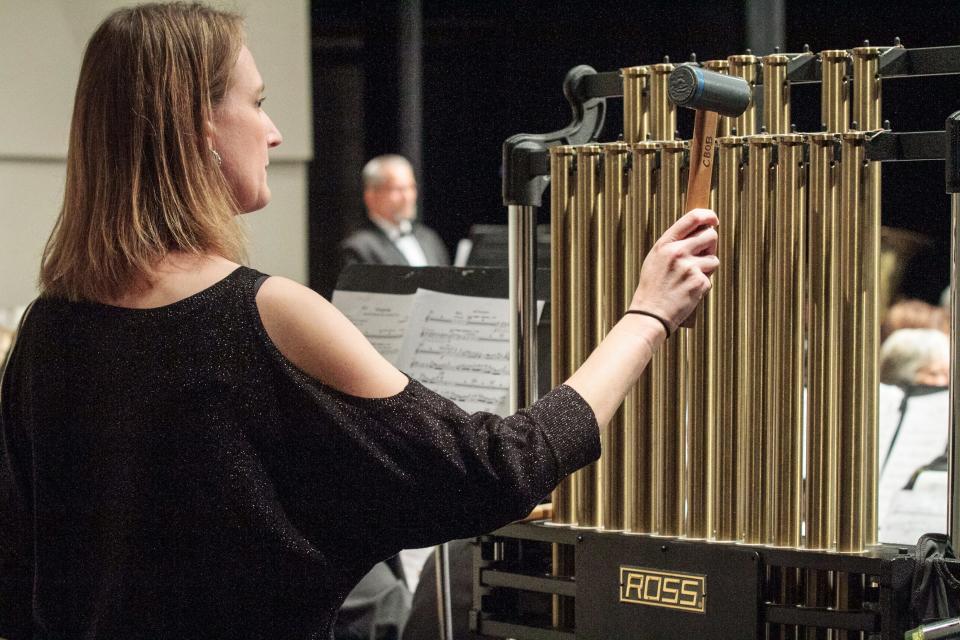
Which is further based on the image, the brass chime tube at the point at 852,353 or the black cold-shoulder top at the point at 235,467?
the brass chime tube at the point at 852,353

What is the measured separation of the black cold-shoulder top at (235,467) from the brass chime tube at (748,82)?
0.40m

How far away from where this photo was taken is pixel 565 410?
124cm

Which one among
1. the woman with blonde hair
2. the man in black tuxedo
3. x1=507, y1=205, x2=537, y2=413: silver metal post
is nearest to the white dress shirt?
the man in black tuxedo

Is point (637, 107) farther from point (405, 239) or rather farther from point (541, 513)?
point (405, 239)

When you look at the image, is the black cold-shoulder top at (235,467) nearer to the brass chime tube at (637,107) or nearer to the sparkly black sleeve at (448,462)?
the sparkly black sleeve at (448,462)

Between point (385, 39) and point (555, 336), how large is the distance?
21.4 feet

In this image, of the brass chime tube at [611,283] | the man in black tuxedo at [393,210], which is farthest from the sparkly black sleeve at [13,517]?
the man in black tuxedo at [393,210]

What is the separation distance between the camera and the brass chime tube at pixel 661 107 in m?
1.45

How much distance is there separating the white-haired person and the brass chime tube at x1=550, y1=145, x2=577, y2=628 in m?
2.06

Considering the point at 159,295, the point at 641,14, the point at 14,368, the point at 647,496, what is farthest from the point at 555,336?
the point at 641,14

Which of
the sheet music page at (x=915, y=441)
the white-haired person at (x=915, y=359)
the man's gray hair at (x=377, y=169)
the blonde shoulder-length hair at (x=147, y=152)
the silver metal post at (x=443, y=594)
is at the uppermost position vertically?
the man's gray hair at (x=377, y=169)

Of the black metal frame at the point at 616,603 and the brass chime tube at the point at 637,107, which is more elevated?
the brass chime tube at the point at 637,107

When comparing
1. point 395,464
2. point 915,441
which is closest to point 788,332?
point 395,464

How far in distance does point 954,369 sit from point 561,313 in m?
0.46
